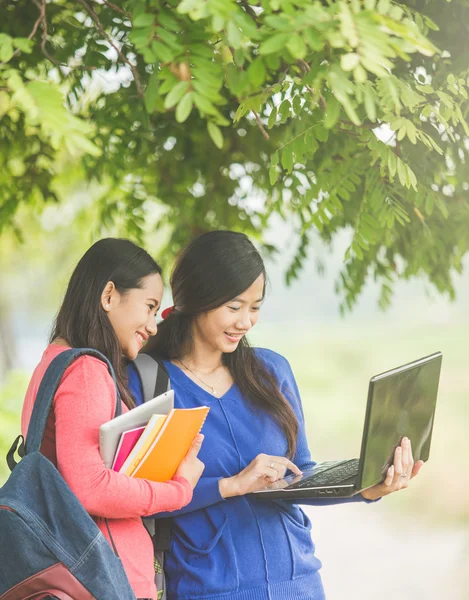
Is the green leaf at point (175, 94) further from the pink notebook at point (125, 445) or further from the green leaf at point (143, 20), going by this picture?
the pink notebook at point (125, 445)

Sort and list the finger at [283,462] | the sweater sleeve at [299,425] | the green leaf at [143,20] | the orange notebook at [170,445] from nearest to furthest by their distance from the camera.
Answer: the green leaf at [143,20]
the orange notebook at [170,445]
the finger at [283,462]
the sweater sleeve at [299,425]

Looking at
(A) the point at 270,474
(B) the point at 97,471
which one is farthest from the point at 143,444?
(A) the point at 270,474

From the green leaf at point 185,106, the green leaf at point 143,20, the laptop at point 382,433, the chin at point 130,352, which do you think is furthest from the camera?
the chin at point 130,352

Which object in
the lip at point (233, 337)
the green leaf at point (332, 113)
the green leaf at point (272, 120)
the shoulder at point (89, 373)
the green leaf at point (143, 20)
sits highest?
the green leaf at point (143, 20)

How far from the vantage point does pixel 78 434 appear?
200 centimetres

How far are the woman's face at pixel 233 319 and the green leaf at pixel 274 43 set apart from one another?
1.01 m

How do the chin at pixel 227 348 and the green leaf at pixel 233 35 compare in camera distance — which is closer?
the green leaf at pixel 233 35

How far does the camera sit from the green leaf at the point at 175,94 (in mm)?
1817

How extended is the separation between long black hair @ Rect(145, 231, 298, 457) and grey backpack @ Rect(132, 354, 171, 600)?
0.17m

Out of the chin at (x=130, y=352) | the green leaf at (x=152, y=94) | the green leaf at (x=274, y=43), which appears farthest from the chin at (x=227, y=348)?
the green leaf at (x=274, y=43)

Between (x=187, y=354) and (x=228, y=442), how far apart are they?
33 centimetres

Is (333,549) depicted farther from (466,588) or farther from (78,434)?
(78,434)

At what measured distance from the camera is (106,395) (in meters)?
2.08

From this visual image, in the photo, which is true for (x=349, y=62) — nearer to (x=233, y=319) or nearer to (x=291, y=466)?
(x=233, y=319)
